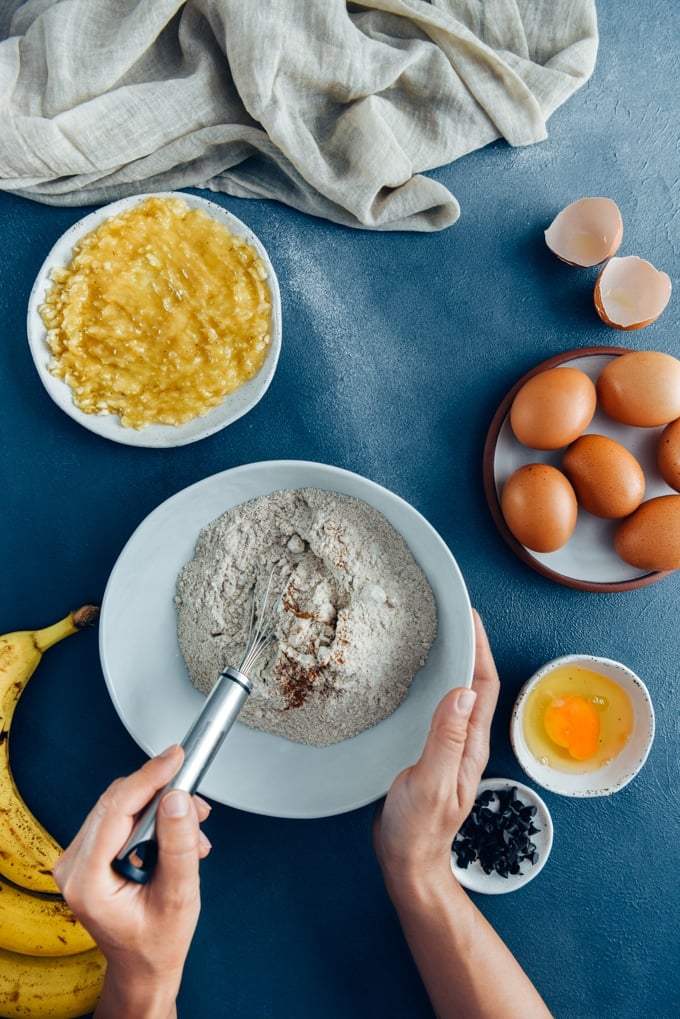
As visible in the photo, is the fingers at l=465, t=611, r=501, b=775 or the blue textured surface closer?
the fingers at l=465, t=611, r=501, b=775

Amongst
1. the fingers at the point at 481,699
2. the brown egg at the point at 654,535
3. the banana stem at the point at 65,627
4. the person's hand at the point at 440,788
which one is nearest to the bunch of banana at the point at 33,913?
the banana stem at the point at 65,627

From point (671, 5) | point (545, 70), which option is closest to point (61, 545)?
point (545, 70)

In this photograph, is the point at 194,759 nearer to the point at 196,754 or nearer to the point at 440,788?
the point at 196,754

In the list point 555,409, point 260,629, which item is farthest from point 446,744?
point 555,409

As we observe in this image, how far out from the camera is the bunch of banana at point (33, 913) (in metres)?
1.18

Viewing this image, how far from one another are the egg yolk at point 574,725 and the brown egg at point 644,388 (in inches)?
18.2

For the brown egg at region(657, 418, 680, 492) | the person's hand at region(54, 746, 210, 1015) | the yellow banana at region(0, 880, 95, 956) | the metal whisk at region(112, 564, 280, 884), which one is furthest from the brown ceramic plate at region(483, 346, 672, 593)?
the yellow banana at region(0, 880, 95, 956)

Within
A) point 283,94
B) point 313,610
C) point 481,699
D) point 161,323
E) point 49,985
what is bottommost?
point 49,985

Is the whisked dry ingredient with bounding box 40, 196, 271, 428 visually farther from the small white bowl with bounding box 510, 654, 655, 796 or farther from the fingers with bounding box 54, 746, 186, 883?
the small white bowl with bounding box 510, 654, 655, 796

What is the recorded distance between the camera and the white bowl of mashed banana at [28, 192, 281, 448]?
120cm

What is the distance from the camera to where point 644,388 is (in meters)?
1.20

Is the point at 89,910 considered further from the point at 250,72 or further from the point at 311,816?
the point at 250,72

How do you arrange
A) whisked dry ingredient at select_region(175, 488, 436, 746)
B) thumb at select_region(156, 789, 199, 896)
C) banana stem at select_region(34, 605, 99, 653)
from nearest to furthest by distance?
thumb at select_region(156, 789, 199, 896) < whisked dry ingredient at select_region(175, 488, 436, 746) < banana stem at select_region(34, 605, 99, 653)

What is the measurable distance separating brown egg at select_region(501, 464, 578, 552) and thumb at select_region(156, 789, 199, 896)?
629 mm
